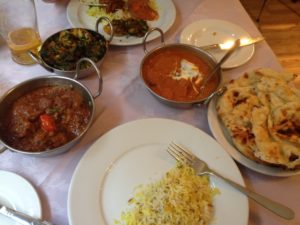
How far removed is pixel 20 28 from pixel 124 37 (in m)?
0.49

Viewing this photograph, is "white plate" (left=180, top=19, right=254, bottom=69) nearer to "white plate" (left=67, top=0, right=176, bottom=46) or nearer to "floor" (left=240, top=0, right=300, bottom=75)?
A: "white plate" (left=67, top=0, right=176, bottom=46)

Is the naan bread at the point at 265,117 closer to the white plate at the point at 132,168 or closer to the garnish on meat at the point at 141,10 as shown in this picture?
the white plate at the point at 132,168

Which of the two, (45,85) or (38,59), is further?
(38,59)

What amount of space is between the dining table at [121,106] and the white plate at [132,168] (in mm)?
89

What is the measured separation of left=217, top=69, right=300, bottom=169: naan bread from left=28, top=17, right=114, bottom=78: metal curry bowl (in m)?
0.59

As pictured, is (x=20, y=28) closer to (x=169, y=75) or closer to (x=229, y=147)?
(x=169, y=75)

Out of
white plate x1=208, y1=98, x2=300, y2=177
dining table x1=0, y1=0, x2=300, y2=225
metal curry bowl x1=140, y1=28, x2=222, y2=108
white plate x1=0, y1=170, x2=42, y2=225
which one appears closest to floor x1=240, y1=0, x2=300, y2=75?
dining table x1=0, y1=0, x2=300, y2=225

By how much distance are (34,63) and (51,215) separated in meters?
0.74

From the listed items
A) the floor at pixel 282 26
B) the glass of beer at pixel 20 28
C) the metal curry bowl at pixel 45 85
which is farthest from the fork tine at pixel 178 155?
the floor at pixel 282 26

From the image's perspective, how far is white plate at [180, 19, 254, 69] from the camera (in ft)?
4.78

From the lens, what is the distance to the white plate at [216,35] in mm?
1456

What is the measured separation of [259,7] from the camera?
3512 mm

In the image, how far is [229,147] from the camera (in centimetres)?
109

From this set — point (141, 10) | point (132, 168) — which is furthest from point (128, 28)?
point (132, 168)
